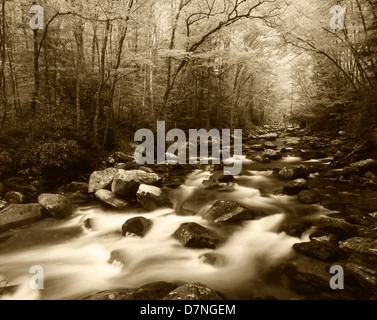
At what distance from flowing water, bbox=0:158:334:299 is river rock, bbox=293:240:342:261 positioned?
0.38 metres

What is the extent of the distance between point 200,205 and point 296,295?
447 cm

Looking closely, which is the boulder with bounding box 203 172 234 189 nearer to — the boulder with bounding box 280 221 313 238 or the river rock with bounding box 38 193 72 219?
the boulder with bounding box 280 221 313 238

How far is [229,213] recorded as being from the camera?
6.89 meters

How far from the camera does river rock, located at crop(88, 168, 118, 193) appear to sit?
8516 mm

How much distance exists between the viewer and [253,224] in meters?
6.79

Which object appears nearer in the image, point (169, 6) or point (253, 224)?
point (253, 224)

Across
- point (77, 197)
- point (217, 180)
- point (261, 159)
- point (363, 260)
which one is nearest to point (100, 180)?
point (77, 197)

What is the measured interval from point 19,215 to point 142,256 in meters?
3.42

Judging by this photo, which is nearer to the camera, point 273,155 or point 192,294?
point 192,294

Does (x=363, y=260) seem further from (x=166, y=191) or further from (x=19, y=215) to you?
(x=19, y=215)

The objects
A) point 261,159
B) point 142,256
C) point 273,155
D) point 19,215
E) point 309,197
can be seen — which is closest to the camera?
point 142,256

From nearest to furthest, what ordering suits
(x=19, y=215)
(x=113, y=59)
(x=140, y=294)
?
1. (x=140, y=294)
2. (x=19, y=215)
3. (x=113, y=59)
